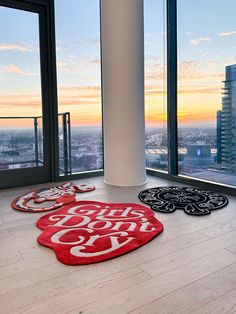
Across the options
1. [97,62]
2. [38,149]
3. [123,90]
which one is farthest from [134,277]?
[97,62]

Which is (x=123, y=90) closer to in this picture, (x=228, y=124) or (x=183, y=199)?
(x=228, y=124)

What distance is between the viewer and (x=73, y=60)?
11.8 ft

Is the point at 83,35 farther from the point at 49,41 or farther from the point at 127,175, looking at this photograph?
the point at 127,175

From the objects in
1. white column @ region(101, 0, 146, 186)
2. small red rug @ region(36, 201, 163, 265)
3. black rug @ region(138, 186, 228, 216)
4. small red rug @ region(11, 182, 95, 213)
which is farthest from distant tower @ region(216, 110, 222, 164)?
small red rug @ region(11, 182, 95, 213)

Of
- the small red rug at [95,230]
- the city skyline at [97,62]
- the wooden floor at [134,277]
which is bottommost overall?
the wooden floor at [134,277]

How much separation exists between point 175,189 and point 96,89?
5.86 feet

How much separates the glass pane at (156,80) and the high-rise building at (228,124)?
82 centimetres

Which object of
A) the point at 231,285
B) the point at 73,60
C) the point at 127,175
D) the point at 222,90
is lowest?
the point at 231,285

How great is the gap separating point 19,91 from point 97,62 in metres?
1.13

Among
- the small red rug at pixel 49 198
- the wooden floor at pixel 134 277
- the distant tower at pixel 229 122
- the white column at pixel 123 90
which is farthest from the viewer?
the white column at pixel 123 90

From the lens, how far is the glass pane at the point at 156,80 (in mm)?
3545

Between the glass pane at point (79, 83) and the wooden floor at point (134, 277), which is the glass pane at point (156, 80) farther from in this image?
the wooden floor at point (134, 277)

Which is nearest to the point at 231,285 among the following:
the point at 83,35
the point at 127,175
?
the point at 127,175

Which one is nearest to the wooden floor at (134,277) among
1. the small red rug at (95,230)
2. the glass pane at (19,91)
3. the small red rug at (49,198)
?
the small red rug at (95,230)
